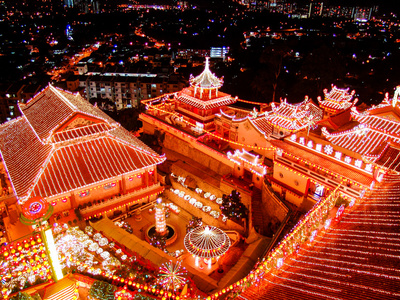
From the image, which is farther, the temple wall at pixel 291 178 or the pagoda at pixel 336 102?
the pagoda at pixel 336 102

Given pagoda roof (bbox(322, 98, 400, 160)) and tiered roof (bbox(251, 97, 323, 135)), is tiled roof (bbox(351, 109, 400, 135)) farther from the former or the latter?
tiered roof (bbox(251, 97, 323, 135))

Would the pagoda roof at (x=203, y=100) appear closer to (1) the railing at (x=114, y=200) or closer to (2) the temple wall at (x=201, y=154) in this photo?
(2) the temple wall at (x=201, y=154)

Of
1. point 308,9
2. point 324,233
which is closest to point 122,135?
point 324,233

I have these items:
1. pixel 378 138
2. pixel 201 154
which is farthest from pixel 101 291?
pixel 201 154

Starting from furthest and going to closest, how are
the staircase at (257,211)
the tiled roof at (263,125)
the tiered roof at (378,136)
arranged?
1. the tiled roof at (263,125)
2. the staircase at (257,211)
3. the tiered roof at (378,136)

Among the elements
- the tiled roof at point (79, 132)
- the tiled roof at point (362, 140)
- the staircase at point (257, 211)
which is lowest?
the staircase at point (257, 211)

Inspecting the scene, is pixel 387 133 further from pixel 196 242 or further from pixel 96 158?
pixel 96 158

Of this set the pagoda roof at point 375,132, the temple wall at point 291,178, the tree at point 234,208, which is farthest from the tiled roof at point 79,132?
the pagoda roof at point 375,132

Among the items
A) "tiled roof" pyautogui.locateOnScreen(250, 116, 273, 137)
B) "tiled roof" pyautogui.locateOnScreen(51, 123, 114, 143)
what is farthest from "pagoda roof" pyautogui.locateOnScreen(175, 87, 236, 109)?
"tiled roof" pyautogui.locateOnScreen(51, 123, 114, 143)

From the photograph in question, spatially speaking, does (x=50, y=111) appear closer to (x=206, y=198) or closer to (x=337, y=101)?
(x=206, y=198)
